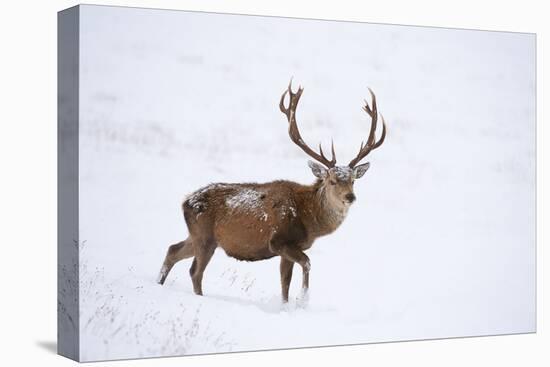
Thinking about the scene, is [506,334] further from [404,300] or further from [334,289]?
[334,289]

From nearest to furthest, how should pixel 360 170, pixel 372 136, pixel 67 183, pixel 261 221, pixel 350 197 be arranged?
pixel 67 183, pixel 261 221, pixel 350 197, pixel 360 170, pixel 372 136

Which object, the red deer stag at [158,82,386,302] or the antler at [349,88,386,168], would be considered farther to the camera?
the antler at [349,88,386,168]

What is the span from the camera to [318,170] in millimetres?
9828

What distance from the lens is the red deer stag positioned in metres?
9.48

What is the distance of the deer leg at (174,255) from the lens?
9.35 meters

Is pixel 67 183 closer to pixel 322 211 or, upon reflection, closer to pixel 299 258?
pixel 299 258

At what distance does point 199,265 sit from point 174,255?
0.24m

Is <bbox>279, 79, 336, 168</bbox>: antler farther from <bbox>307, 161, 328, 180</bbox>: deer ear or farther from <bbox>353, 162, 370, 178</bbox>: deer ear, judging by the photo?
<bbox>353, 162, 370, 178</bbox>: deer ear

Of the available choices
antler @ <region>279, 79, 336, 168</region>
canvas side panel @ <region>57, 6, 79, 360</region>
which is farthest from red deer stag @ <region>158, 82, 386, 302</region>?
canvas side panel @ <region>57, 6, 79, 360</region>

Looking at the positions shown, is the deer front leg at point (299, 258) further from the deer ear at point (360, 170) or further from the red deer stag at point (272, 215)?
the deer ear at point (360, 170)

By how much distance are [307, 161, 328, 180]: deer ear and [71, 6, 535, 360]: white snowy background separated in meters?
0.11

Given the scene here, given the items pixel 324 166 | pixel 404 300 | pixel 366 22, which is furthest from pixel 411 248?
pixel 366 22

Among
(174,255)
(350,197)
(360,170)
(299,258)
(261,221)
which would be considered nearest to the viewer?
(174,255)

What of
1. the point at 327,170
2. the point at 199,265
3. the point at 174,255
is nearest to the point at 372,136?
the point at 327,170
